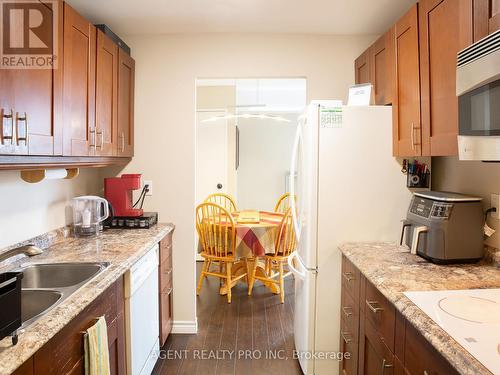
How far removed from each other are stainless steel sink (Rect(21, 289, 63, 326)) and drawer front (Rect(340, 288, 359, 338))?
1.40 metres

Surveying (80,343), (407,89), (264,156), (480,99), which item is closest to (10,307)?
(80,343)

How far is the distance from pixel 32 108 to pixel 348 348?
196cm

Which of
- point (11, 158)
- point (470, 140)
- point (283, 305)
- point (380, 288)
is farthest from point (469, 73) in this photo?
point (283, 305)

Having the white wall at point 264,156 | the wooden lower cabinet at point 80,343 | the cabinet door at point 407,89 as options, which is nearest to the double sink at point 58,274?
the wooden lower cabinet at point 80,343

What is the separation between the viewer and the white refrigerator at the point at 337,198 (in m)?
2.12

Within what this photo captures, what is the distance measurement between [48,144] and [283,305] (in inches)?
101

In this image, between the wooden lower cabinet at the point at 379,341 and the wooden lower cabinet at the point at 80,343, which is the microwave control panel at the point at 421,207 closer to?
the wooden lower cabinet at the point at 379,341

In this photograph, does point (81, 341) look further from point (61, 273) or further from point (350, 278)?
point (350, 278)

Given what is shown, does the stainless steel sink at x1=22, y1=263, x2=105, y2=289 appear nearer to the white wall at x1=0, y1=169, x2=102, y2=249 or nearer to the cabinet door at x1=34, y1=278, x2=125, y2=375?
the cabinet door at x1=34, y1=278, x2=125, y2=375

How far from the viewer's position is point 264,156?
5.83 metres

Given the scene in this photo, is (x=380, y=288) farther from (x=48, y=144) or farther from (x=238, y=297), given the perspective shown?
(x=238, y=297)

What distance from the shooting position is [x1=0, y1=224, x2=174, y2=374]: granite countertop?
0.95 meters

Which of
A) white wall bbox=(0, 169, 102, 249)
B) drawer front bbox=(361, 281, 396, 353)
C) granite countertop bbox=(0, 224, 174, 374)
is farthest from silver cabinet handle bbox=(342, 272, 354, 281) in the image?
white wall bbox=(0, 169, 102, 249)

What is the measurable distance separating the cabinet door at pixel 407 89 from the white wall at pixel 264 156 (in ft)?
12.4
